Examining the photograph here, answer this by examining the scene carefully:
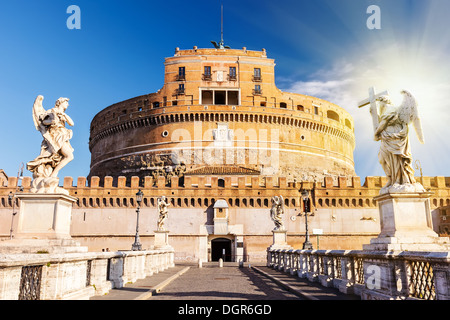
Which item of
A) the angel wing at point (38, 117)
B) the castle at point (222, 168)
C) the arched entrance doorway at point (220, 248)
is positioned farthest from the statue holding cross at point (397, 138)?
the arched entrance doorway at point (220, 248)

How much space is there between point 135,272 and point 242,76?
36.2 meters

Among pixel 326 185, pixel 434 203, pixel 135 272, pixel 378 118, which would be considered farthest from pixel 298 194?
pixel 378 118

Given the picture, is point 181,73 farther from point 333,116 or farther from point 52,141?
point 52,141

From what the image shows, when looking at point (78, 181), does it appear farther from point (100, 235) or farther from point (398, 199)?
point (398, 199)

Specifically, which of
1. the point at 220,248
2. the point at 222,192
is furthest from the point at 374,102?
the point at 220,248

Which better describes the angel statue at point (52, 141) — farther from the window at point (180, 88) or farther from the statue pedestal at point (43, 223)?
the window at point (180, 88)

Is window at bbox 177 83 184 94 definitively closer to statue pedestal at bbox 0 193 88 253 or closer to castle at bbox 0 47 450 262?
castle at bbox 0 47 450 262

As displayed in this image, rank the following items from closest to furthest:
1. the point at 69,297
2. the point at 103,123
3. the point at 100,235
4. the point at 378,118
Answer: the point at 69,297
the point at 378,118
the point at 100,235
the point at 103,123

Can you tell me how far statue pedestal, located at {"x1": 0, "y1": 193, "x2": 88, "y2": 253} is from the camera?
593 cm

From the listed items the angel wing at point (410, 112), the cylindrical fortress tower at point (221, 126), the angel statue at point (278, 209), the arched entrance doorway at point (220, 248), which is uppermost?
the cylindrical fortress tower at point (221, 126)

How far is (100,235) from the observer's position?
111ft

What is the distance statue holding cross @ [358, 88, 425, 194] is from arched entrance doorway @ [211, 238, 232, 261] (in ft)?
97.7

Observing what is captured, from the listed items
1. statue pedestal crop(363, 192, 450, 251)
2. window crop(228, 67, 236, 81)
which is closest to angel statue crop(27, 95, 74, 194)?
statue pedestal crop(363, 192, 450, 251)

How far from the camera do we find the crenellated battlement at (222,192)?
34.5 m
